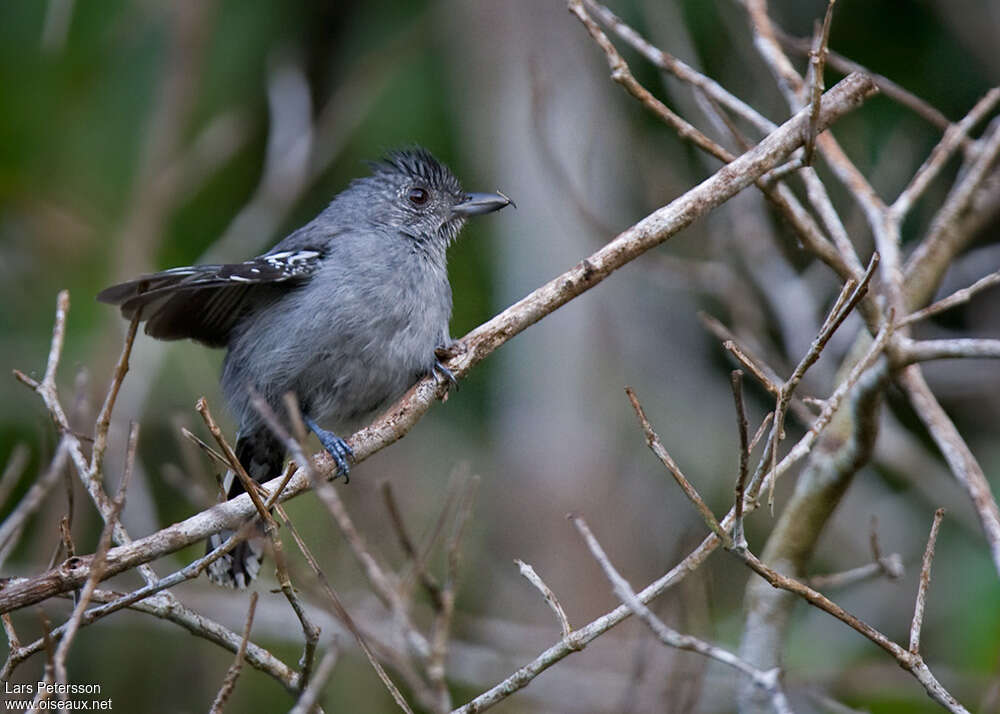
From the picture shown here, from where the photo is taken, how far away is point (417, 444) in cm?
852

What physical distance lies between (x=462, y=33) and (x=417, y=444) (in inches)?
134

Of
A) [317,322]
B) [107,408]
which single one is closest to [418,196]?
[317,322]

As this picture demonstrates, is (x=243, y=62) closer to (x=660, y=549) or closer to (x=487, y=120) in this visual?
(x=487, y=120)

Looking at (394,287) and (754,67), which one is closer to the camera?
(394,287)

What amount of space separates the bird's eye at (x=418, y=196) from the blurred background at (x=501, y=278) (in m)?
0.67

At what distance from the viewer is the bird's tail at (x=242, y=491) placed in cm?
465

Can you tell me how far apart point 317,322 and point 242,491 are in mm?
784

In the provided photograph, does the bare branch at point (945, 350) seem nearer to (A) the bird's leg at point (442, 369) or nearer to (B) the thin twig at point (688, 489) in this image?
(B) the thin twig at point (688, 489)

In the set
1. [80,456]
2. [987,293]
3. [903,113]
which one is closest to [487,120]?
[903,113]

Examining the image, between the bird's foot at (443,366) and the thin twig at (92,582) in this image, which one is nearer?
the thin twig at (92,582)

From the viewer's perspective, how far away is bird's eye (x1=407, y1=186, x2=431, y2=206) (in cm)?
548

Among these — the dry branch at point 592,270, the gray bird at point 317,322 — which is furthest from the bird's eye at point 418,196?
the dry branch at point 592,270

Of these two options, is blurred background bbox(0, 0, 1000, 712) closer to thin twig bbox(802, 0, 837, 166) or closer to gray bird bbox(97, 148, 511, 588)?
gray bird bbox(97, 148, 511, 588)

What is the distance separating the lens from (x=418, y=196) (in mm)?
5500
